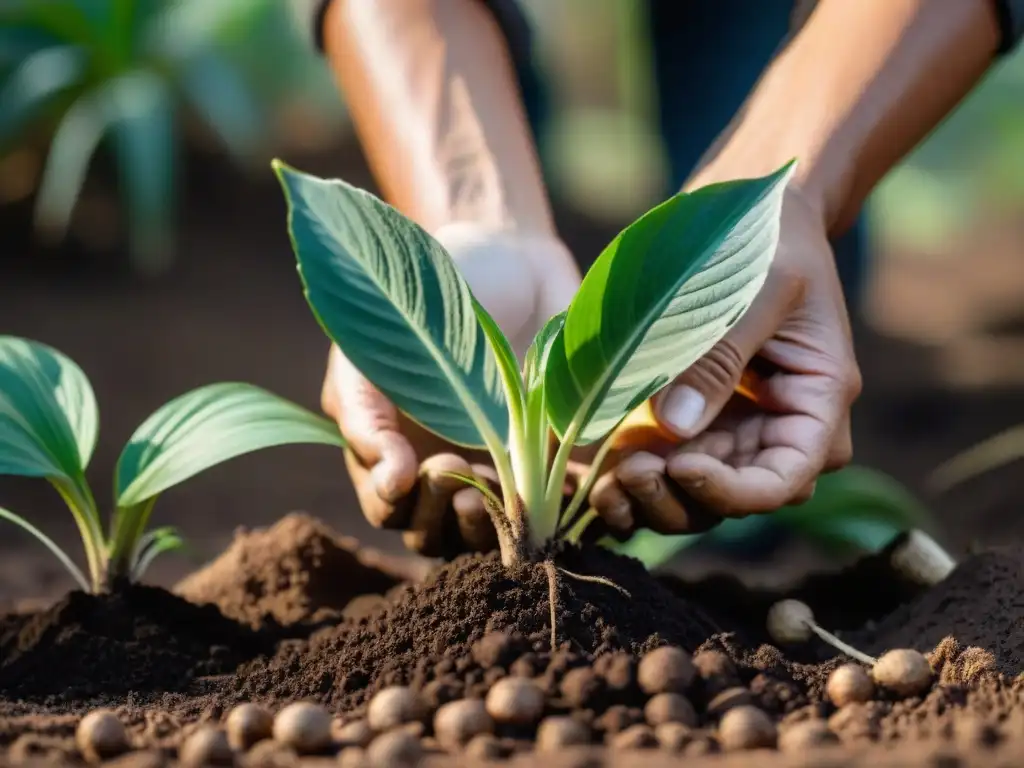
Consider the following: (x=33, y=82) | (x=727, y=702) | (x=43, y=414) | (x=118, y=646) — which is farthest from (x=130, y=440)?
(x=33, y=82)

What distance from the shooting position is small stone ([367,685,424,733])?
77 cm

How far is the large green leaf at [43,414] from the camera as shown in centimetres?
111

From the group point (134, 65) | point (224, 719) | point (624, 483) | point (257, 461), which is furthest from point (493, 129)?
point (134, 65)

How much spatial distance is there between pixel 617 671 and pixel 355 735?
0.19 meters

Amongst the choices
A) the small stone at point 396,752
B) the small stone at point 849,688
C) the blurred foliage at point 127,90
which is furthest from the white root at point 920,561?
the blurred foliage at point 127,90

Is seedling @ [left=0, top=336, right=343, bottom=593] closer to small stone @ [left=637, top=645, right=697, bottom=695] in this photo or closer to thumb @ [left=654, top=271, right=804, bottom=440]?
thumb @ [left=654, top=271, right=804, bottom=440]

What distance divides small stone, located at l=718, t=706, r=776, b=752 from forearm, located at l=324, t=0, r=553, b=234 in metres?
0.78

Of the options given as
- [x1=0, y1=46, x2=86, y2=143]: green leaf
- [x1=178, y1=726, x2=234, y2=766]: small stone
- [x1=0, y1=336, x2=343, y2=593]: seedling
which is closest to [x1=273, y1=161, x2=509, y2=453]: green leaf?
[x1=0, y1=336, x2=343, y2=593]: seedling

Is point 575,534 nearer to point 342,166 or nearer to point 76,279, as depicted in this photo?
point 76,279

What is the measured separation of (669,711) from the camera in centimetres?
76

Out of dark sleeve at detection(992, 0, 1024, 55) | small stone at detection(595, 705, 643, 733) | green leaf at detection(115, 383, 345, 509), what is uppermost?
dark sleeve at detection(992, 0, 1024, 55)

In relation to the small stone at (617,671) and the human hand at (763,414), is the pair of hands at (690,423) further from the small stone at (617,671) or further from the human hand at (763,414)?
the small stone at (617,671)

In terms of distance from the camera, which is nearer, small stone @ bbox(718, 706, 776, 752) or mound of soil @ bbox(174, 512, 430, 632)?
small stone @ bbox(718, 706, 776, 752)

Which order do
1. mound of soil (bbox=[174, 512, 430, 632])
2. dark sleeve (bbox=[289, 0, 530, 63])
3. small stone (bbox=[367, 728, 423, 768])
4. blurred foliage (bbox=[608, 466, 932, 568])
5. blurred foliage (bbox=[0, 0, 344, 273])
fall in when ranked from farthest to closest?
blurred foliage (bbox=[0, 0, 344, 273])
blurred foliage (bbox=[608, 466, 932, 568])
dark sleeve (bbox=[289, 0, 530, 63])
mound of soil (bbox=[174, 512, 430, 632])
small stone (bbox=[367, 728, 423, 768])
